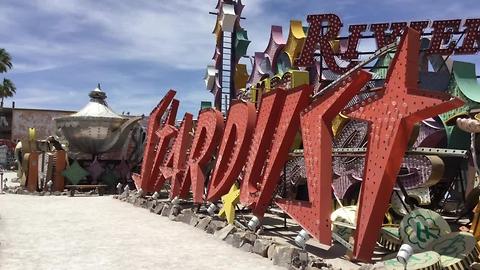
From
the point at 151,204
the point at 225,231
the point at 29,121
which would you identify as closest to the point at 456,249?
the point at 225,231

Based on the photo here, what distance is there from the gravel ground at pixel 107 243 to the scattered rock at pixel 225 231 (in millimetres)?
211

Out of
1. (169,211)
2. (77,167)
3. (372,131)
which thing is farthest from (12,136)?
(372,131)

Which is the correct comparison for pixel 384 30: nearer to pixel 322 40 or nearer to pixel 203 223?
pixel 322 40

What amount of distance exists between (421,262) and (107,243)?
21.9 ft

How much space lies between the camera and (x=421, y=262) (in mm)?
6895

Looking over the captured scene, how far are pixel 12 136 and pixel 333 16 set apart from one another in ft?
145

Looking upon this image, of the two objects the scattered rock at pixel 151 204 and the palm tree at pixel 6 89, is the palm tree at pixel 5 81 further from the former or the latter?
the scattered rock at pixel 151 204

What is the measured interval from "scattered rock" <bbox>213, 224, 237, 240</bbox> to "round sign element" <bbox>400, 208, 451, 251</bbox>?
4.36 metres

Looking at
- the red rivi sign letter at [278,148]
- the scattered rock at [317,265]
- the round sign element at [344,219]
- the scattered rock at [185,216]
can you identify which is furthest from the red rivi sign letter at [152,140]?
the scattered rock at [317,265]

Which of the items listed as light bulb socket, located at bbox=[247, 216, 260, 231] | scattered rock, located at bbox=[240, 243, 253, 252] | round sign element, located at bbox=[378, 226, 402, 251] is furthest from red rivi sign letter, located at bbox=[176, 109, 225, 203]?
round sign element, located at bbox=[378, 226, 402, 251]

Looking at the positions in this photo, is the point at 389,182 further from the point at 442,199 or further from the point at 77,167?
the point at 77,167

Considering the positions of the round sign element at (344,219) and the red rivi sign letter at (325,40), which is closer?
the round sign element at (344,219)

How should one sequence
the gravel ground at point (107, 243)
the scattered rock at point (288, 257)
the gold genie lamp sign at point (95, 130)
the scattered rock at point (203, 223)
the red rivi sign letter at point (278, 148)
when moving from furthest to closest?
the gold genie lamp sign at point (95, 130) < the scattered rock at point (203, 223) < the red rivi sign letter at point (278, 148) < the gravel ground at point (107, 243) < the scattered rock at point (288, 257)

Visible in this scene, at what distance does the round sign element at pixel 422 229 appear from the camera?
783 cm
